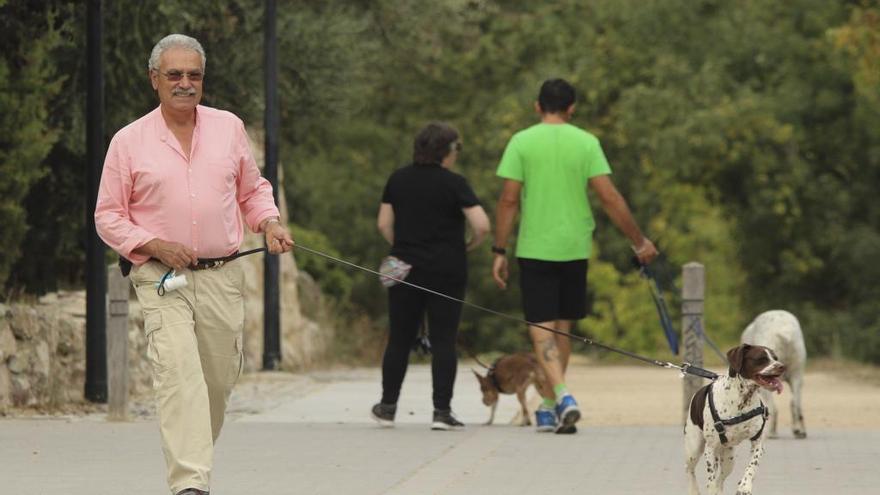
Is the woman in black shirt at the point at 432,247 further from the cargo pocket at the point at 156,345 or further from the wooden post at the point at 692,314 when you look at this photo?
the cargo pocket at the point at 156,345

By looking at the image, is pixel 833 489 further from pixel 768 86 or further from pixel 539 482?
pixel 768 86

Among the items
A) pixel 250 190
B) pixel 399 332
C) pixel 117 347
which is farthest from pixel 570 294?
pixel 250 190

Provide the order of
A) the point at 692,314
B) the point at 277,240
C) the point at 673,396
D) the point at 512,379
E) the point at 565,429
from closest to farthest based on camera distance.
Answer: the point at 277,240, the point at 565,429, the point at 692,314, the point at 512,379, the point at 673,396

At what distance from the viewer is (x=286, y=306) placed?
24656 mm

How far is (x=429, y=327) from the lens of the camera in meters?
13.0

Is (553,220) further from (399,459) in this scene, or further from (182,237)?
(182,237)

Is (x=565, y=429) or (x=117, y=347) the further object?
(x=117, y=347)

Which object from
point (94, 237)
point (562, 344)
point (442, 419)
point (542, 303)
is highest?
point (94, 237)

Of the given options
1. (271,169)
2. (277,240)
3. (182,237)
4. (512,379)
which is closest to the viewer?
(182,237)

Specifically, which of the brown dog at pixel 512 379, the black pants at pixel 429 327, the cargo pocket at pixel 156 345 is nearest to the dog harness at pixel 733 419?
the cargo pocket at pixel 156 345

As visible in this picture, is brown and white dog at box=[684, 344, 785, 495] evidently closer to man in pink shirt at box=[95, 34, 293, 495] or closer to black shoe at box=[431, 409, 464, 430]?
man in pink shirt at box=[95, 34, 293, 495]

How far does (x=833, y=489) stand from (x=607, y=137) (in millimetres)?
26625

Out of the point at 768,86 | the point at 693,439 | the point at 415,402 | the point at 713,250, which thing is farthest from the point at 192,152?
the point at 713,250

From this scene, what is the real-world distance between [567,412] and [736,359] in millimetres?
3826
